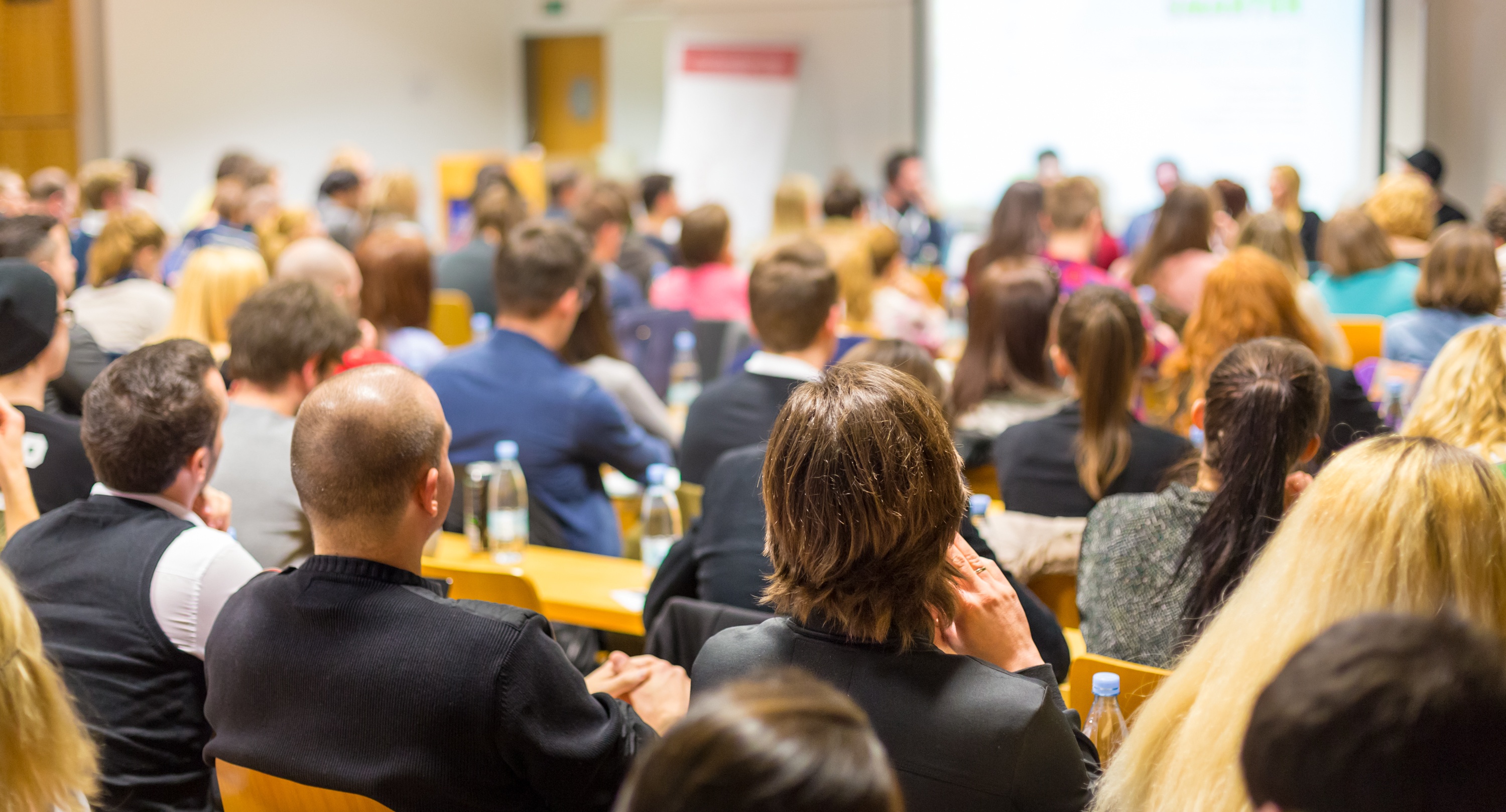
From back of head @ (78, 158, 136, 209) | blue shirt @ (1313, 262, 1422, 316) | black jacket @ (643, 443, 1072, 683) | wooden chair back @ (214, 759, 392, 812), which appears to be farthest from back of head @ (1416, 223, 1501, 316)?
back of head @ (78, 158, 136, 209)

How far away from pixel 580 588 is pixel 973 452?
128 centimetres

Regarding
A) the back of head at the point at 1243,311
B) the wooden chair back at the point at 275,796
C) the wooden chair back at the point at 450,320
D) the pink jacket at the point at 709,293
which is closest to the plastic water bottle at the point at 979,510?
the back of head at the point at 1243,311

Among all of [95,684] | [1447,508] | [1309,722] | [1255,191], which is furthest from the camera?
[1255,191]

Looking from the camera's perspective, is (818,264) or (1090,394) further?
(818,264)

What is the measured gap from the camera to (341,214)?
26.2 feet

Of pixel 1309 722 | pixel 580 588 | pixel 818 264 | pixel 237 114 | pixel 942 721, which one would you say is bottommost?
pixel 580 588

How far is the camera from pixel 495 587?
2.46m

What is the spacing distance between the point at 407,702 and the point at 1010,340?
2515mm

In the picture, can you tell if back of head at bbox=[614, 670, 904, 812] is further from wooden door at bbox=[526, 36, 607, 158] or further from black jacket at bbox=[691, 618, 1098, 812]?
wooden door at bbox=[526, 36, 607, 158]

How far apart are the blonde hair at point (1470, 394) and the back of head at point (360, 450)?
2045 millimetres

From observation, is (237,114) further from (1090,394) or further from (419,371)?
(1090,394)

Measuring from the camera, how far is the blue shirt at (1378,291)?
18.0ft

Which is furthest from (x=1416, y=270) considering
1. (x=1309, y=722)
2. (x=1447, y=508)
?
(x=1309, y=722)

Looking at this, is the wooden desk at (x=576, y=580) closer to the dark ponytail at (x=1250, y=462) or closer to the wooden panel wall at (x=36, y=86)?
the dark ponytail at (x=1250, y=462)
